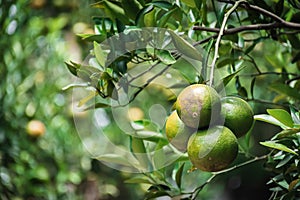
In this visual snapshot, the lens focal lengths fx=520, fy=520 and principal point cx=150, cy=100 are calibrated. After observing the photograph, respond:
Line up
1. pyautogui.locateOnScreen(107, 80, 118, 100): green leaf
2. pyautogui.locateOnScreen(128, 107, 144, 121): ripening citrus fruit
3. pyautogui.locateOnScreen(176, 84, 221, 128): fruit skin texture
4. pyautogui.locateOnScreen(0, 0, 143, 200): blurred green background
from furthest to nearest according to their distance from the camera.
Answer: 1. pyautogui.locateOnScreen(128, 107, 144, 121): ripening citrus fruit
2. pyautogui.locateOnScreen(0, 0, 143, 200): blurred green background
3. pyautogui.locateOnScreen(107, 80, 118, 100): green leaf
4. pyautogui.locateOnScreen(176, 84, 221, 128): fruit skin texture

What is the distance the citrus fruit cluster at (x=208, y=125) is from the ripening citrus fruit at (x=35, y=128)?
0.97 metres

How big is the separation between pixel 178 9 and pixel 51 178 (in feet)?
3.53

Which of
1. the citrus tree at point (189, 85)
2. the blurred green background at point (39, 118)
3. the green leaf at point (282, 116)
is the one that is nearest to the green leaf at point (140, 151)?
Result: the citrus tree at point (189, 85)

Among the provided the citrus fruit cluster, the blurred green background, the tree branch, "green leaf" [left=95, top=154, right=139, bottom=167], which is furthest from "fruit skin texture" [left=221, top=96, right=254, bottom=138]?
the blurred green background

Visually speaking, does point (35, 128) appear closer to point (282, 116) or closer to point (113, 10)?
point (113, 10)

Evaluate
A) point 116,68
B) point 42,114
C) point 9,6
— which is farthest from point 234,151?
point 42,114

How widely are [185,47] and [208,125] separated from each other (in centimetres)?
8

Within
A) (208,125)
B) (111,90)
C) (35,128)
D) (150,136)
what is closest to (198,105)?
(208,125)

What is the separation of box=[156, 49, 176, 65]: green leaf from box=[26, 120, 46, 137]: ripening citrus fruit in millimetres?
930

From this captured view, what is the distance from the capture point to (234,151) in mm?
447

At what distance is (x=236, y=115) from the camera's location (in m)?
0.46

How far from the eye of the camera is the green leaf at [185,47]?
48 centimetres

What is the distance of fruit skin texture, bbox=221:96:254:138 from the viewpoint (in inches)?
18.2

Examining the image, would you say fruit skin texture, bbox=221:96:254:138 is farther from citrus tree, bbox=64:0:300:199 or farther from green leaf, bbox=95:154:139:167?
green leaf, bbox=95:154:139:167
